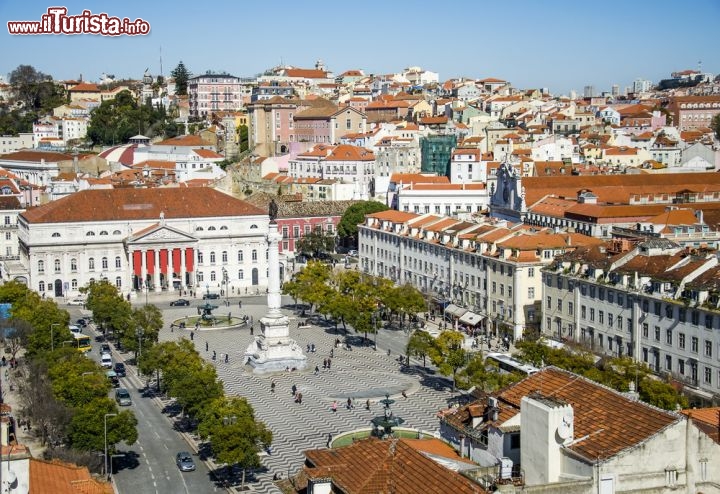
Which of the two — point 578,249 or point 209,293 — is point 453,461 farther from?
point 209,293

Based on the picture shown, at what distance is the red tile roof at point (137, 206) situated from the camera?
8750cm

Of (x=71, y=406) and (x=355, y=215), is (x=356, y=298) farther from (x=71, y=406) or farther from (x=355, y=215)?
(x=355, y=215)

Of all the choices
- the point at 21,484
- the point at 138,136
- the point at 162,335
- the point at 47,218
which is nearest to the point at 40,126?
the point at 138,136

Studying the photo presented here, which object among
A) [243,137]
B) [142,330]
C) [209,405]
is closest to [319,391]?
[209,405]

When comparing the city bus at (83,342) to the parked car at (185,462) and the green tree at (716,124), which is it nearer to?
the parked car at (185,462)

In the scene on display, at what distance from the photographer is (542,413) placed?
70.4ft

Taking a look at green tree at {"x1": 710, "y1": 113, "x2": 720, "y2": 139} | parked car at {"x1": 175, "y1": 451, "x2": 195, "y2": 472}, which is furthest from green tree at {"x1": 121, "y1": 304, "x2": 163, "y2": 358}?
green tree at {"x1": 710, "y1": 113, "x2": 720, "y2": 139}

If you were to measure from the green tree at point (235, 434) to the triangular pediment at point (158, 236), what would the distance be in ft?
160

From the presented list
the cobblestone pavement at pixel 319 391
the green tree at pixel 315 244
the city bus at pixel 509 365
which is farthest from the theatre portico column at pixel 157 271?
the city bus at pixel 509 365

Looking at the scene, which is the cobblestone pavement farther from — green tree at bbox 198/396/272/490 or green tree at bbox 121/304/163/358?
green tree at bbox 121/304/163/358

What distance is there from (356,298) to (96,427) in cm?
3100

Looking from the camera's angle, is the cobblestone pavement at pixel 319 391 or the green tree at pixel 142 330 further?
the green tree at pixel 142 330

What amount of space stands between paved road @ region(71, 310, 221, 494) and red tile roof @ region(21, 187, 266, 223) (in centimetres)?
4033

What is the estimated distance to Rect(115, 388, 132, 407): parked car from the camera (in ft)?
165
